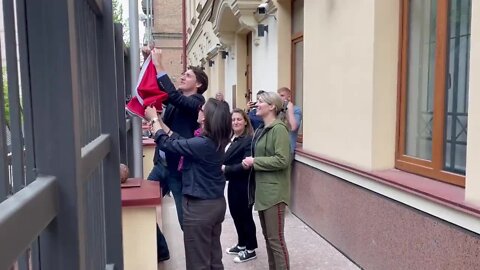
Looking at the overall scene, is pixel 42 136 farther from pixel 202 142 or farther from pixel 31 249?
pixel 202 142

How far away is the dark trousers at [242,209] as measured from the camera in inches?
190

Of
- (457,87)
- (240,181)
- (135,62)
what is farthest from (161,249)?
(457,87)

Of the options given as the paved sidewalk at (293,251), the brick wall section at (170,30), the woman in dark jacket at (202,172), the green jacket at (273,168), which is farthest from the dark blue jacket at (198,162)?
the brick wall section at (170,30)

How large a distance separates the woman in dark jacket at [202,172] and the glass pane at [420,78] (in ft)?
5.57

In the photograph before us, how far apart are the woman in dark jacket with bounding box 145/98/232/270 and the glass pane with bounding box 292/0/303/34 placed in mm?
4143

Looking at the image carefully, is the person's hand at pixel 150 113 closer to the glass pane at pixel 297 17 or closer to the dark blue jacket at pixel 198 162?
the dark blue jacket at pixel 198 162

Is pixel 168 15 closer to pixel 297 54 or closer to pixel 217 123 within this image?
pixel 297 54

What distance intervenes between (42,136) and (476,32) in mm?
2796

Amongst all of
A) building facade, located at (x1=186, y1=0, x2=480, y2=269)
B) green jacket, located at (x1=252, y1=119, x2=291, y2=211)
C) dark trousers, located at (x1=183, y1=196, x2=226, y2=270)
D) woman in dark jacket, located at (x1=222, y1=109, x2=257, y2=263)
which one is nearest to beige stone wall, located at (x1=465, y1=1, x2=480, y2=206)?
building facade, located at (x1=186, y1=0, x2=480, y2=269)

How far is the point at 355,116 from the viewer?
471 cm

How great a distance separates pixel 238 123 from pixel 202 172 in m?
1.25

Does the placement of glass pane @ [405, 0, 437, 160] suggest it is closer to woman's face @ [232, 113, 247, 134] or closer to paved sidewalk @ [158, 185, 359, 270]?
paved sidewalk @ [158, 185, 359, 270]

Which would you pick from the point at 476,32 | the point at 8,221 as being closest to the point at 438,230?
the point at 476,32

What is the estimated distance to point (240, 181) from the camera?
4.79m
